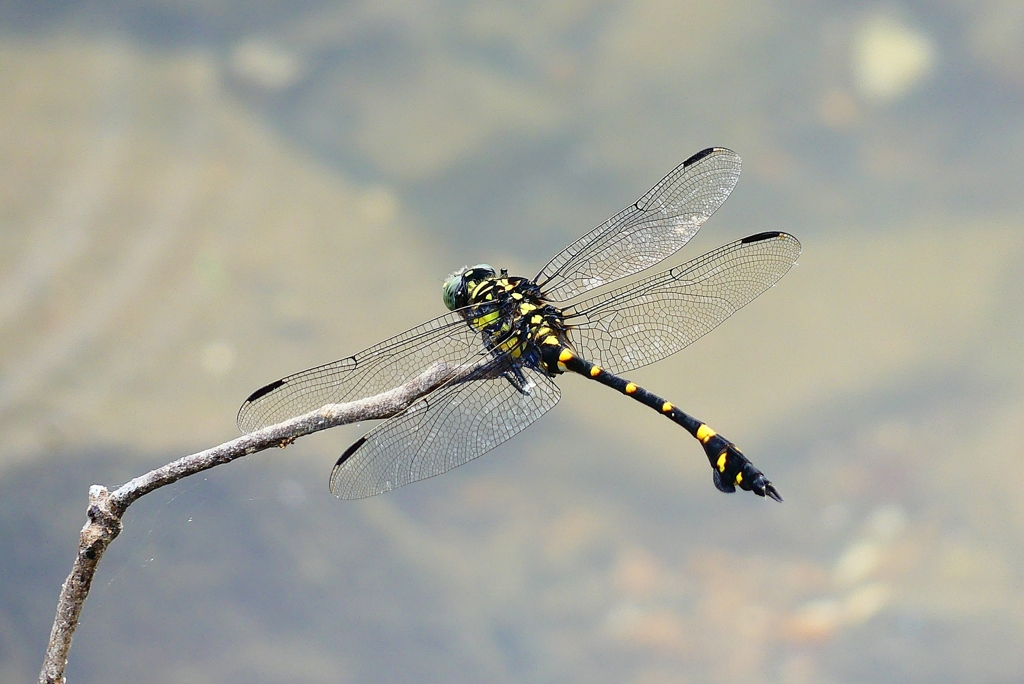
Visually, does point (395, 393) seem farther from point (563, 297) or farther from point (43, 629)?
point (43, 629)

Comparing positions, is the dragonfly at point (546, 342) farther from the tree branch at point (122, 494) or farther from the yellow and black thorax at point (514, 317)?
the tree branch at point (122, 494)

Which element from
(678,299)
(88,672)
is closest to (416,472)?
(678,299)

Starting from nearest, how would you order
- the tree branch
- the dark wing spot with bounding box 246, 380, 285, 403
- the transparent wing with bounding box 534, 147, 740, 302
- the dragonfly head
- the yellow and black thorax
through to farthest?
the tree branch
the dark wing spot with bounding box 246, 380, 285, 403
the yellow and black thorax
the dragonfly head
the transparent wing with bounding box 534, 147, 740, 302

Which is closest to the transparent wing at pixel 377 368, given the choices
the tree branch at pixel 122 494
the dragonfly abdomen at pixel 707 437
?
the dragonfly abdomen at pixel 707 437

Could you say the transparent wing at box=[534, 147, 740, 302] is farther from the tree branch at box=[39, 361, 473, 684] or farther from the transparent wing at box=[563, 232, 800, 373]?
the tree branch at box=[39, 361, 473, 684]

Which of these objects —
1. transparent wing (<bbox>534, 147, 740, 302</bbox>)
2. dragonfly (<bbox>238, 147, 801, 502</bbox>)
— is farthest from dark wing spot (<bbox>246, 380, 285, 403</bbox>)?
transparent wing (<bbox>534, 147, 740, 302</bbox>)
